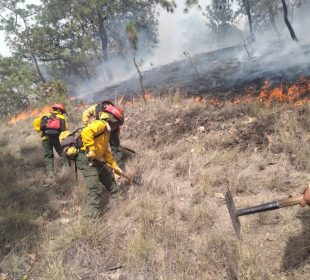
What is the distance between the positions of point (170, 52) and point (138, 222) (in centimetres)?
4294

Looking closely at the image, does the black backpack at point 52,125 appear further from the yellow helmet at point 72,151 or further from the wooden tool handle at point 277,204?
the wooden tool handle at point 277,204

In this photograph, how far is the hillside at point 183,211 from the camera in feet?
11.5

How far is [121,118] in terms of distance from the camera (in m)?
5.18

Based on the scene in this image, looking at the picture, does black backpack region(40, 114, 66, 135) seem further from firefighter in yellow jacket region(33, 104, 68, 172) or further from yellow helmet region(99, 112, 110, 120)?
yellow helmet region(99, 112, 110, 120)

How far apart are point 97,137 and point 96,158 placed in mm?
291

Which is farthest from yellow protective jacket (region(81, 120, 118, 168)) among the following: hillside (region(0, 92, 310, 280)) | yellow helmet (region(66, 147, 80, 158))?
hillside (region(0, 92, 310, 280))

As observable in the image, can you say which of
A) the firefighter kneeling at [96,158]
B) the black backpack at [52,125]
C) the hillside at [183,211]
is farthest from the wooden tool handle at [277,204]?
the black backpack at [52,125]

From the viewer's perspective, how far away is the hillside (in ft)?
11.5

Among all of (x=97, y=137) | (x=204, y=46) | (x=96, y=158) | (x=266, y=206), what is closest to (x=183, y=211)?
(x=96, y=158)

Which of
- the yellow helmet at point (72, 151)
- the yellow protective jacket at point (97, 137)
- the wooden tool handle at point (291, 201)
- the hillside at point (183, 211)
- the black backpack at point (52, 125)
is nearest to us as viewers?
the wooden tool handle at point (291, 201)

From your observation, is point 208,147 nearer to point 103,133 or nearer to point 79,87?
point 103,133

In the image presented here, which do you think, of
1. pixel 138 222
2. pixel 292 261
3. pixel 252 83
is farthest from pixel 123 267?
pixel 252 83

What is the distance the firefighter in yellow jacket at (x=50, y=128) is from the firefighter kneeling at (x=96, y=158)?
1.98 m

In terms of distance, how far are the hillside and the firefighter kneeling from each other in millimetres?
243
